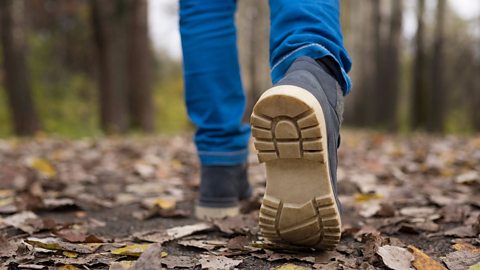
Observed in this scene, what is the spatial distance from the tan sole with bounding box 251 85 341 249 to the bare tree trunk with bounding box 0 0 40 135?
733 centimetres

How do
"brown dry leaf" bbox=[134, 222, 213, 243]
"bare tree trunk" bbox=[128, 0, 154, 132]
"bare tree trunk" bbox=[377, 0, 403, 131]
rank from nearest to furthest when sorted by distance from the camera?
"brown dry leaf" bbox=[134, 222, 213, 243] < "bare tree trunk" bbox=[128, 0, 154, 132] < "bare tree trunk" bbox=[377, 0, 403, 131]

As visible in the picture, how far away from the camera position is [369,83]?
703 inches

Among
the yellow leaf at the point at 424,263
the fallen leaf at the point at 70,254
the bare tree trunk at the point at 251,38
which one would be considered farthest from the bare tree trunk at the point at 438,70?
the fallen leaf at the point at 70,254

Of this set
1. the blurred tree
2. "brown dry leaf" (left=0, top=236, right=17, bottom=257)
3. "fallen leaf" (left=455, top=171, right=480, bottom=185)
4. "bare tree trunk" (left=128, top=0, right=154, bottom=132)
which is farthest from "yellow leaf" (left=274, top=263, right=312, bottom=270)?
"bare tree trunk" (left=128, top=0, right=154, bottom=132)

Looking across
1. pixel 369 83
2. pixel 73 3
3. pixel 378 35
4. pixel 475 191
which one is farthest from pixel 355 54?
pixel 475 191

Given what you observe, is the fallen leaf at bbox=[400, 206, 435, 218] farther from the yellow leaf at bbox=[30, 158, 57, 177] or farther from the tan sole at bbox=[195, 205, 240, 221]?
the yellow leaf at bbox=[30, 158, 57, 177]

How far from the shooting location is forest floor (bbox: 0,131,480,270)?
4.55ft

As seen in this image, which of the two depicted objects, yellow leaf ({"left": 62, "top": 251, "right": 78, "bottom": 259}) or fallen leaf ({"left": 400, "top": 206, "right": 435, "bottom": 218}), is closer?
yellow leaf ({"left": 62, "top": 251, "right": 78, "bottom": 259})

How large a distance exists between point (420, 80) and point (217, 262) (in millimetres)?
11251

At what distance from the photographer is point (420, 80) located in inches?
465

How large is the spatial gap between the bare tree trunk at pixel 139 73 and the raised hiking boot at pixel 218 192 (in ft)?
27.2

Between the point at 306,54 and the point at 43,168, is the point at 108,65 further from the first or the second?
the point at 306,54

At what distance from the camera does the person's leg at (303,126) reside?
48.8 inches

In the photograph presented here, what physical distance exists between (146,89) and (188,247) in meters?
8.85
